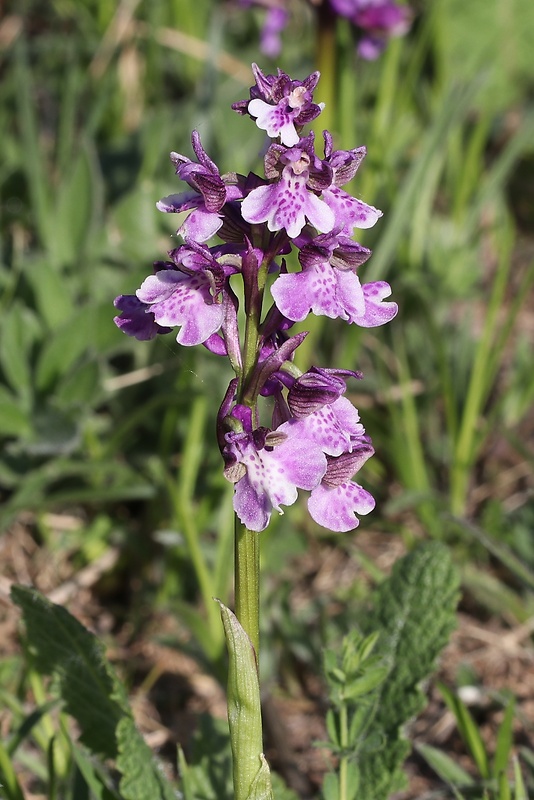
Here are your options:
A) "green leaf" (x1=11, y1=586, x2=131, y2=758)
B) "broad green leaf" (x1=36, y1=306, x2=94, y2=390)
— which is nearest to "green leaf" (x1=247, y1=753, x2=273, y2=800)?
"green leaf" (x1=11, y1=586, x2=131, y2=758)

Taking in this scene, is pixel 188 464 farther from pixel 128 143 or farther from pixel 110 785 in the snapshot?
pixel 128 143

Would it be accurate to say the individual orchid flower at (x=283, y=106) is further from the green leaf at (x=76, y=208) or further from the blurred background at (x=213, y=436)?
the green leaf at (x=76, y=208)

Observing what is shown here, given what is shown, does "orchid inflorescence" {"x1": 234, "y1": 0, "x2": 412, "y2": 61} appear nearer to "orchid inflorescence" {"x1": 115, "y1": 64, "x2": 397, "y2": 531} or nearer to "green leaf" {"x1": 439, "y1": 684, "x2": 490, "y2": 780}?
"orchid inflorescence" {"x1": 115, "y1": 64, "x2": 397, "y2": 531}

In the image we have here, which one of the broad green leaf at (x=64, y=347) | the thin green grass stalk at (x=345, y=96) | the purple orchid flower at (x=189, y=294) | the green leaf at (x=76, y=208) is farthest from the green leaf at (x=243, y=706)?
the thin green grass stalk at (x=345, y=96)

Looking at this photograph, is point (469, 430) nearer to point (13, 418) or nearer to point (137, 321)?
point (13, 418)

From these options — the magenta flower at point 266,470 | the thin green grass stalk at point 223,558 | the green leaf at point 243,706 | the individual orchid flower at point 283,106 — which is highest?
the individual orchid flower at point 283,106

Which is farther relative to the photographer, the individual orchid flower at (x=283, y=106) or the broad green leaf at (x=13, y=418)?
the broad green leaf at (x=13, y=418)
